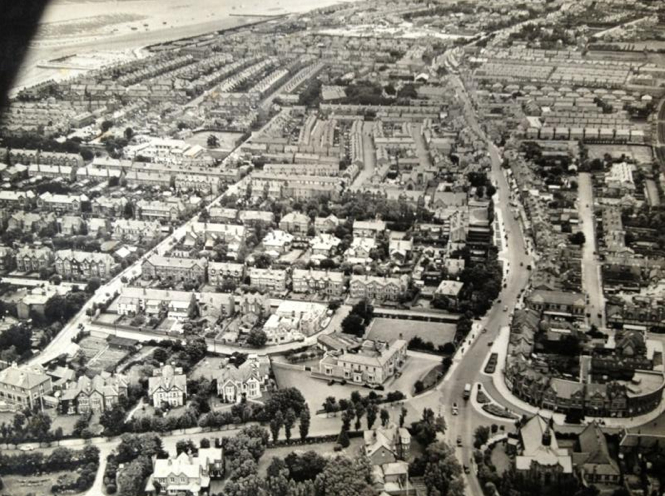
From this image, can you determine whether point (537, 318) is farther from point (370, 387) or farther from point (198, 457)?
point (198, 457)

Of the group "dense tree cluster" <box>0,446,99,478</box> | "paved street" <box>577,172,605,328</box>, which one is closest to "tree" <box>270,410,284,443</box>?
"dense tree cluster" <box>0,446,99,478</box>

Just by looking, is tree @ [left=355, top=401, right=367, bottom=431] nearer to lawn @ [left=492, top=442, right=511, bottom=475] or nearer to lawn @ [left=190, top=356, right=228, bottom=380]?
lawn @ [left=492, top=442, right=511, bottom=475]

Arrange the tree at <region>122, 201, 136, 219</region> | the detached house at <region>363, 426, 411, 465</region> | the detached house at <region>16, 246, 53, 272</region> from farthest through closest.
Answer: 1. the tree at <region>122, 201, 136, 219</region>
2. the detached house at <region>16, 246, 53, 272</region>
3. the detached house at <region>363, 426, 411, 465</region>

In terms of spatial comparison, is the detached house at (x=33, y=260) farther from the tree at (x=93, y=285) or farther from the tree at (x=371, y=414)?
the tree at (x=371, y=414)

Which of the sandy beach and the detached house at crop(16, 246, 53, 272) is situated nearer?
the detached house at crop(16, 246, 53, 272)

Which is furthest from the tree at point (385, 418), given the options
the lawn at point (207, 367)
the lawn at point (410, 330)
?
the lawn at point (207, 367)

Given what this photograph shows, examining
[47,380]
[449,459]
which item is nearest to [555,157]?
[449,459]
